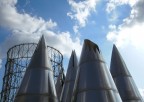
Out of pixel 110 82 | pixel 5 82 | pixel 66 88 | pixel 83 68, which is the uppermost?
pixel 5 82

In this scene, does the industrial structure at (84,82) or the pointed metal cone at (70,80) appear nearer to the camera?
the industrial structure at (84,82)

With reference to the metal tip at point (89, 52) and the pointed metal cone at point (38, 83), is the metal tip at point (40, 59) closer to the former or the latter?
the pointed metal cone at point (38, 83)

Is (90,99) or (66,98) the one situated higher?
(66,98)

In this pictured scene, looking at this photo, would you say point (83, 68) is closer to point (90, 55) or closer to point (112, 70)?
point (90, 55)

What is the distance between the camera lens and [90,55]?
753 cm

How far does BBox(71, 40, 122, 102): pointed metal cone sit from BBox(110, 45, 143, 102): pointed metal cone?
2.87 m

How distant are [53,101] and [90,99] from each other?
1.62m

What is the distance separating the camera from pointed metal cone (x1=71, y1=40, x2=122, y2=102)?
6.50 meters

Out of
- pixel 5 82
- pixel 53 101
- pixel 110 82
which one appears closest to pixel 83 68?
pixel 110 82

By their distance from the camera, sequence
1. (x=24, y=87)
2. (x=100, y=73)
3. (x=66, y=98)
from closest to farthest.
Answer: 1. (x=100, y=73)
2. (x=24, y=87)
3. (x=66, y=98)

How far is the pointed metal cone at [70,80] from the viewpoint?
10367 mm

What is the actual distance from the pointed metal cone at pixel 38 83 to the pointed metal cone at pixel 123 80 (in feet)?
11.0

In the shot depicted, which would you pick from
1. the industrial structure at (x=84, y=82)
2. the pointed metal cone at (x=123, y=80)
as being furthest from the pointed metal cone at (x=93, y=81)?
the pointed metal cone at (x=123, y=80)

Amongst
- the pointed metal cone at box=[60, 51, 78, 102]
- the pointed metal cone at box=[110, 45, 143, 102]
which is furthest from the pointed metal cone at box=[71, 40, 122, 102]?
the pointed metal cone at box=[60, 51, 78, 102]
